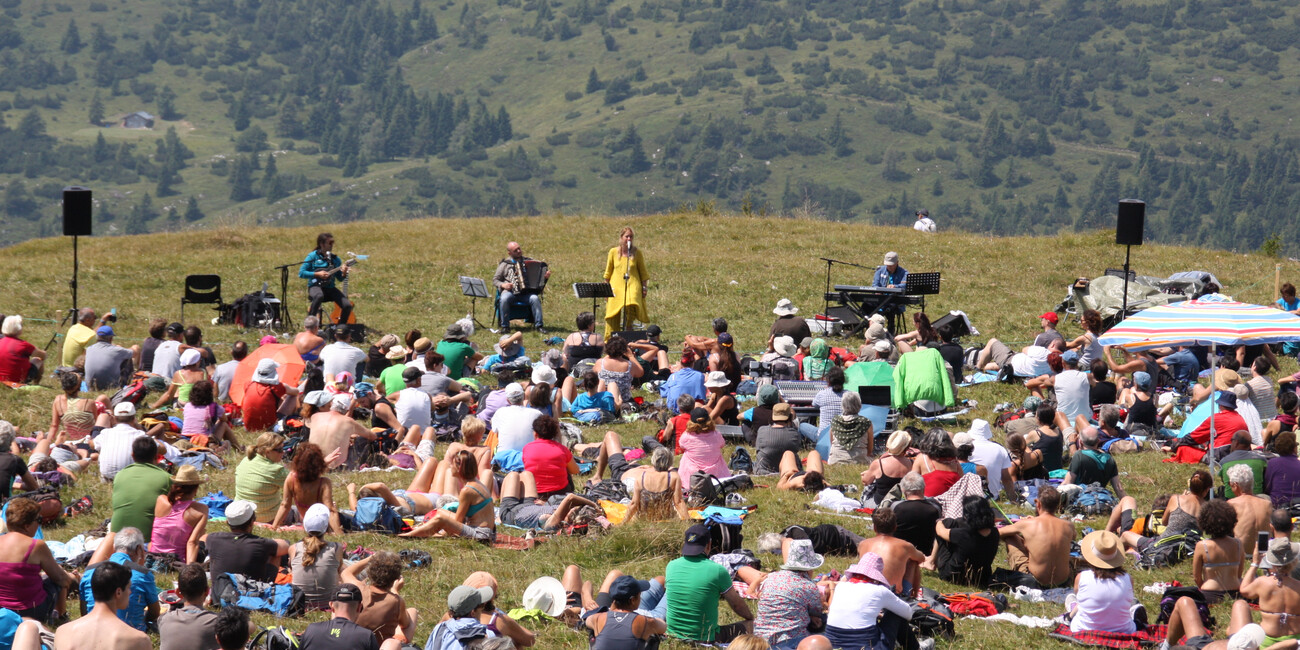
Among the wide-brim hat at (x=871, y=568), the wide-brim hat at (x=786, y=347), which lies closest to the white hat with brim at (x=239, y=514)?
the wide-brim hat at (x=871, y=568)

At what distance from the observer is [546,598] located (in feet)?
27.9

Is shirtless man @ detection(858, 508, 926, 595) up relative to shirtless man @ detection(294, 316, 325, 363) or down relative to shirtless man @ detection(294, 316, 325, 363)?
up

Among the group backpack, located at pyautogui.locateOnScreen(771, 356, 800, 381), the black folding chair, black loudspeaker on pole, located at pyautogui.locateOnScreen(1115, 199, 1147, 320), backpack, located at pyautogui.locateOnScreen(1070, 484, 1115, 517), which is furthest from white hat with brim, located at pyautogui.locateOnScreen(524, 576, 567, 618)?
black loudspeaker on pole, located at pyautogui.locateOnScreen(1115, 199, 1147, 320)

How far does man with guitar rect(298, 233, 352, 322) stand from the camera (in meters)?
19.6

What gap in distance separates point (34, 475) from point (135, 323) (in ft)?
34.6

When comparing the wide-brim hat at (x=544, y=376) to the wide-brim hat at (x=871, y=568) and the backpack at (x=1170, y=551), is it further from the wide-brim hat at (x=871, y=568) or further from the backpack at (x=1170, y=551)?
the wide-brim hat at (x=871, y=568)

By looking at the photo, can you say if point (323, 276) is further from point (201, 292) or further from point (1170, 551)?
point (1170, 551)

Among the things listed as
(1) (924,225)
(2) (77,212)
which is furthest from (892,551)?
(1) (924,225)

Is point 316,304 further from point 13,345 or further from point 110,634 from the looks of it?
point 110,634

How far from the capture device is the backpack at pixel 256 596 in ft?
27.3

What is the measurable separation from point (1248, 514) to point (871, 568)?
3483 mm

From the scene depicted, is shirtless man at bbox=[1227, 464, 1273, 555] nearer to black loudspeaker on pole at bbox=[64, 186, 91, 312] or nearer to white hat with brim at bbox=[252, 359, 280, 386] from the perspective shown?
white hat with brim at bbox=[252, 359, 280, 386]

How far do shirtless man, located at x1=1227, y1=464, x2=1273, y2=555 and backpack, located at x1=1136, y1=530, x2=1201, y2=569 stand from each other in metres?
0.35

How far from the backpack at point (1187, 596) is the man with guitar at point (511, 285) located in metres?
13.4
